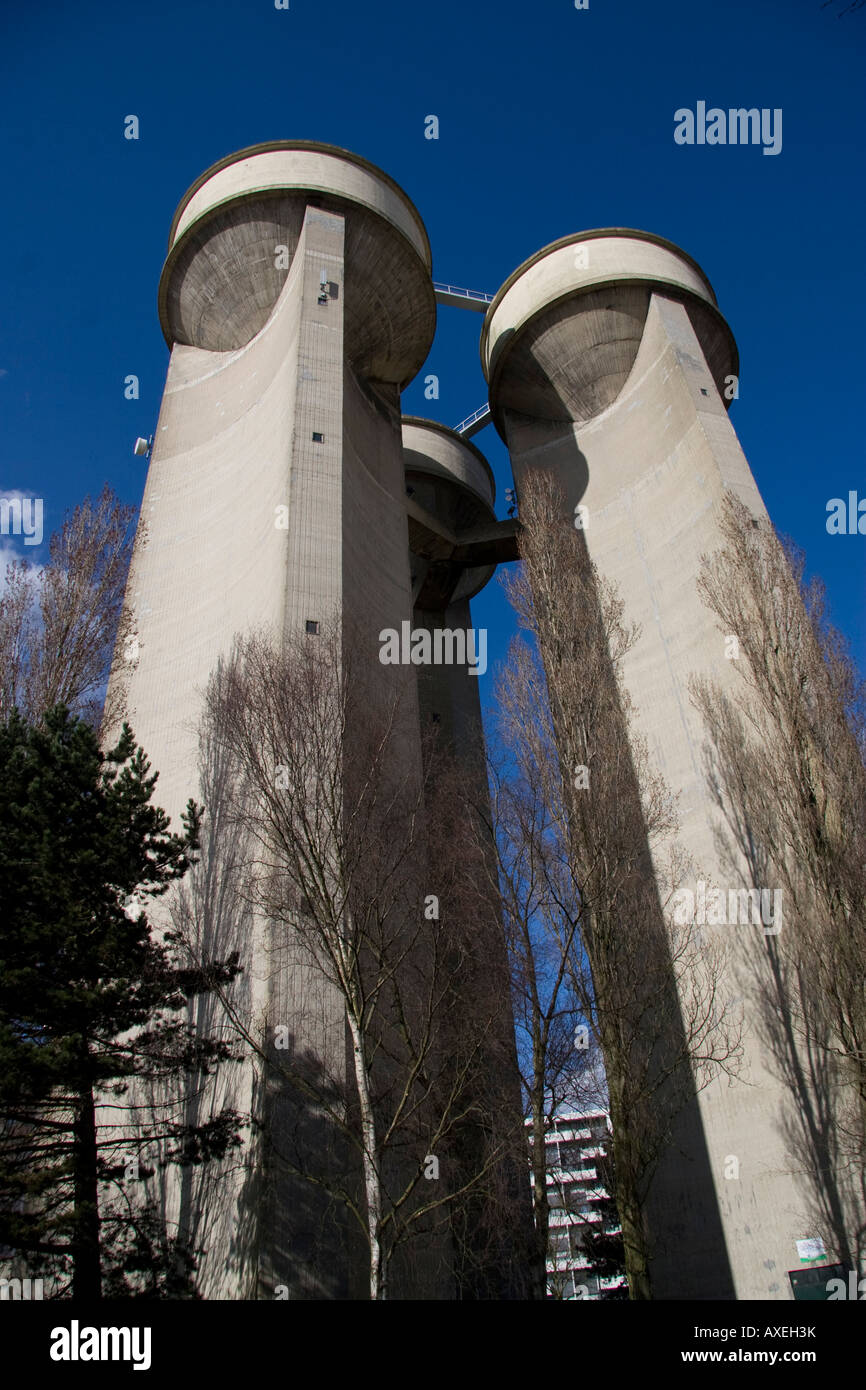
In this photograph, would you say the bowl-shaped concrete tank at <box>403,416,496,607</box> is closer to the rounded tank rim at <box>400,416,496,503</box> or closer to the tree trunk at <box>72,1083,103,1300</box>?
the rounded tank rim at <box>400,416,496,503</box>

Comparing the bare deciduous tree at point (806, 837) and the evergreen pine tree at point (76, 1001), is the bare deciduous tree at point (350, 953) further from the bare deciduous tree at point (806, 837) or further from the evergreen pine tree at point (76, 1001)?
the bare deciduous tree at point (806, 837)

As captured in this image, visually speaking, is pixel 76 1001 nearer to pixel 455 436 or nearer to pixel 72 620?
pixel 72 620

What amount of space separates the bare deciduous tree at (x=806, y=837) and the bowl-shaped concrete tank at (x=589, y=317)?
8.99 m

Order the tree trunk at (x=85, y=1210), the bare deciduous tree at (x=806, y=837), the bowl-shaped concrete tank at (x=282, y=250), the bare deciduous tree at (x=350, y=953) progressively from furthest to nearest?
the bowl-shaped concrete tank at (x=282, y=250)
the bare deciduous tree at (x=806, y=837)
the bare deciduous tree at (x=350, y=953)
the tree trunk at (x=85, y=1210)

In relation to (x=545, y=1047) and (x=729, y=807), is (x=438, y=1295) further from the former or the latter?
(x=729, y=807)

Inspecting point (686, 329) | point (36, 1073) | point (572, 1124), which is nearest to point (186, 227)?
point (686, 329)

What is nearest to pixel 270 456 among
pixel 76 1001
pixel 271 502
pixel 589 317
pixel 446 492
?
pixel 271 502

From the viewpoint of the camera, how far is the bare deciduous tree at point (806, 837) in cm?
1152

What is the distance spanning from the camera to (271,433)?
1666 centimetres

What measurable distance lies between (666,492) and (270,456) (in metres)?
8.46

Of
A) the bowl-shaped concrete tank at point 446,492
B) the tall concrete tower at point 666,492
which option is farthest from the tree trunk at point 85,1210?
the bowl-shaped concrete tank at point 446,492

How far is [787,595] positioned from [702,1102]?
26.5 feet

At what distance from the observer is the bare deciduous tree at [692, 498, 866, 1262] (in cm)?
1152

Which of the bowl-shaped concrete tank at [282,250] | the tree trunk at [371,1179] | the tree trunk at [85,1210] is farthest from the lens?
the bowl-shaped concrete tank at [282,250]
